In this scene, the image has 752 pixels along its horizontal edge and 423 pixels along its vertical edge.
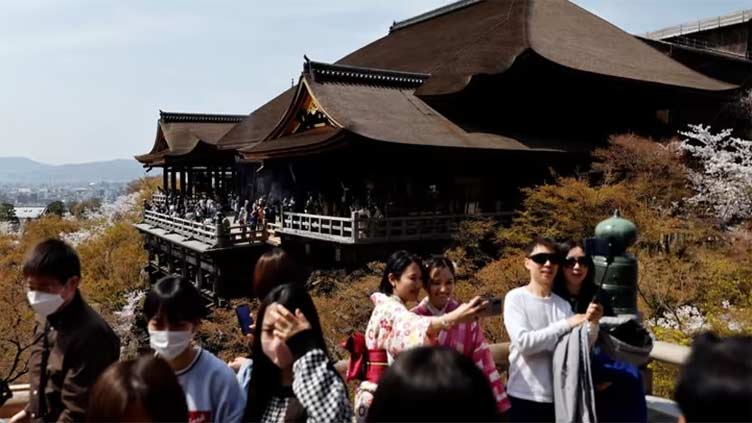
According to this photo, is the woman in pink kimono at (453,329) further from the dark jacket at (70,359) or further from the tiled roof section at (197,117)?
the tiled roof section at (197,117)

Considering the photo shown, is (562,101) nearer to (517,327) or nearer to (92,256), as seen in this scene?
(517,327)

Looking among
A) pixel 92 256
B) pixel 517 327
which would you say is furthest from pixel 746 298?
pixel 92 256

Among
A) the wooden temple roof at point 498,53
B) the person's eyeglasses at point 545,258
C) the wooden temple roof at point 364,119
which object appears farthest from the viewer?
the wooden temple roof at point 498,53

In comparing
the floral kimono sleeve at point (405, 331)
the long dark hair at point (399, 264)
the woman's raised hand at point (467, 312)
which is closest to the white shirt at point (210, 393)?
the floral kimono sleeve at point (405, 331)

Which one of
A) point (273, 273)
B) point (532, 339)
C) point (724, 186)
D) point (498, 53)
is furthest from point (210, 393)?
point (498, 53)

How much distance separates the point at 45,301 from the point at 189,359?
612mm

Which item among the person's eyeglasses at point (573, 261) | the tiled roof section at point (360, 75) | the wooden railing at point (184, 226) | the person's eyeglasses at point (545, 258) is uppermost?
the tiled roof section at point (360, 75)

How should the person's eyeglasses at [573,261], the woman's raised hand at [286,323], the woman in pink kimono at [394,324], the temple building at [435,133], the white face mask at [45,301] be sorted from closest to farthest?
1. the woman's raised hand at [286,323]
2. the white face mask at [45,301]
3. the woman in pink kimono at [394,324]
4. the person's eyeglasses at [573,261]
5. the temple building at [435,133]

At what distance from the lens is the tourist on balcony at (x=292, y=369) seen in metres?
1.69

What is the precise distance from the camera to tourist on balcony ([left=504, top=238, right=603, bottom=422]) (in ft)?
8.57

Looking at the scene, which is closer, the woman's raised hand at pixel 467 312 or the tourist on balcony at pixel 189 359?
the tourist on balcony at pixel 189 359

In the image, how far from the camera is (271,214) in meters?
17.6

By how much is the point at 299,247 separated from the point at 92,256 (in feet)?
56.9

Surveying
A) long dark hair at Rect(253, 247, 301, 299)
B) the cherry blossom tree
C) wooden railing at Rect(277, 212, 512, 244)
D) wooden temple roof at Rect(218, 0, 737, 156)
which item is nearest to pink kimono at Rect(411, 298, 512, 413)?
long dark hair at Rect(253, 247, 301, 299)
